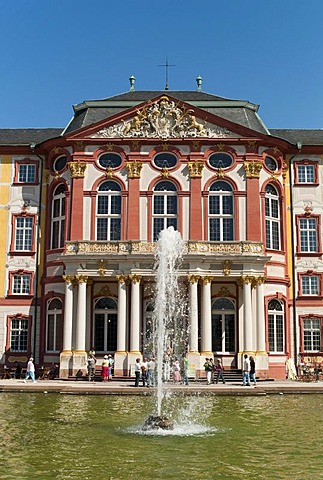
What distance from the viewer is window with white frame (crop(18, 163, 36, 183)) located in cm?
4394

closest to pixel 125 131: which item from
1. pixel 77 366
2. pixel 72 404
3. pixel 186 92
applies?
pixel 186 92

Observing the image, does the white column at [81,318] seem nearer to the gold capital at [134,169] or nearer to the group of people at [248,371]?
the gold capital at [134,169]

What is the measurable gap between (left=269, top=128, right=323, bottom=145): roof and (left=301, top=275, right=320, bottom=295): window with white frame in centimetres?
892

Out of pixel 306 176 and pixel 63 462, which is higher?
pixel 306 176

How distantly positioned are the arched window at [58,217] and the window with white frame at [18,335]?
17.5 ft

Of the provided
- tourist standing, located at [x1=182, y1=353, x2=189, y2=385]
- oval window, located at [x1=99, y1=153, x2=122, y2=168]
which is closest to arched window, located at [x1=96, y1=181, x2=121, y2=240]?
oval window, located at [x1=99, y1=153, x2=122, y2=168]

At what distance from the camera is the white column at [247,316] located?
37969 mm

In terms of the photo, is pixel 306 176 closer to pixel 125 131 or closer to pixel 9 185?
pixel 125 131

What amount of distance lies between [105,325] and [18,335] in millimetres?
6070

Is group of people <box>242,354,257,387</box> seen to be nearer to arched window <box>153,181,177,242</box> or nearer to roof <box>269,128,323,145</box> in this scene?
arched window <box>153,181,177,242</box>

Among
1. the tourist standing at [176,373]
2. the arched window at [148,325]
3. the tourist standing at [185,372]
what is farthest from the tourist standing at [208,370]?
the arched window at [148,325]

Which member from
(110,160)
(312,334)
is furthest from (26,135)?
(312,334)

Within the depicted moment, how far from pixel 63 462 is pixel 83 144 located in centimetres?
2990

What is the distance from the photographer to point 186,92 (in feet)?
152
